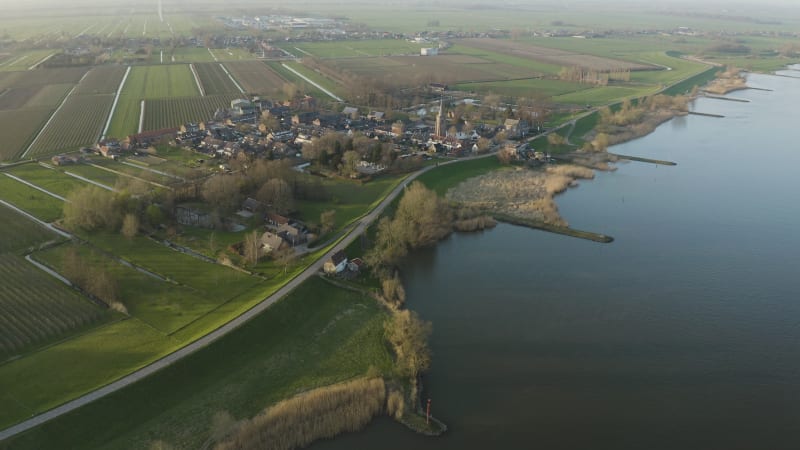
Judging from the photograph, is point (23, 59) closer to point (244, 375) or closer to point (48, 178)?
point (48, 178)

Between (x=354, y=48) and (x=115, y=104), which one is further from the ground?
(x=354, y=48)

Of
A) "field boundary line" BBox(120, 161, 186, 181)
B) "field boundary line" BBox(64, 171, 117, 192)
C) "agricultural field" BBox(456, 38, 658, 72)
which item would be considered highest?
"agricultural field" BBox(456, 38, 658, 72)

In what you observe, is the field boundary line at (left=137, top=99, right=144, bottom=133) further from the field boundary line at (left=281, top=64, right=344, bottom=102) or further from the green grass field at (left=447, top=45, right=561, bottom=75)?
the green grass field at (left=447, top=45, right=561, bottom=75)

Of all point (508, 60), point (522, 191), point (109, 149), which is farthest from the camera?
point (508, 60)

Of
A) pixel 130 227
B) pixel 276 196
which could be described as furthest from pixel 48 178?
pixel 276 196

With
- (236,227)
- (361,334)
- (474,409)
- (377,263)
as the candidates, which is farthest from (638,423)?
(236,227)

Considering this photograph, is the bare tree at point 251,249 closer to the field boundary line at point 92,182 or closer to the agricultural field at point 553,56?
the field boundary line at point 92,182

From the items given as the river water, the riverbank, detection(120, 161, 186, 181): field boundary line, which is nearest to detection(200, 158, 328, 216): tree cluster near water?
detection(120, 161, 186, 181): field boundary line

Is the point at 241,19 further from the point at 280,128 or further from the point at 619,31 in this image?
the point at 280,128
